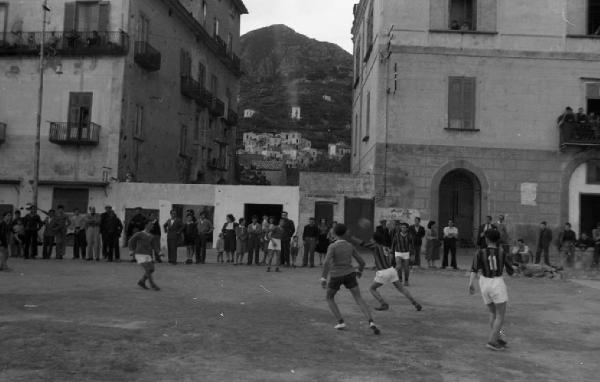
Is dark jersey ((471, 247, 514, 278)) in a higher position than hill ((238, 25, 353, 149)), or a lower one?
lower

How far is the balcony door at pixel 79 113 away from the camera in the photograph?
26938mm

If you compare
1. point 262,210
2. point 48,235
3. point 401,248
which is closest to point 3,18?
point 48,235

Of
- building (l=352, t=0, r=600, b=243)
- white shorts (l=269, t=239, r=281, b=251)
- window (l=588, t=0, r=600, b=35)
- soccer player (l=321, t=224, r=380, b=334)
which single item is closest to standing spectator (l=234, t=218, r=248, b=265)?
white shorts (l=269, t=239, r=281, b=251)

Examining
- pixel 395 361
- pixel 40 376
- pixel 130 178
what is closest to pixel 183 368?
pixel 40 376

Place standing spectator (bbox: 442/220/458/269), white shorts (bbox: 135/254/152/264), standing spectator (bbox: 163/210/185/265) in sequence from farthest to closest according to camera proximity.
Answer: standing spectator (bbox: 442/220/458/269) < standing spectator (bbox: 163/210/185/265) < white shorts (bbox: 135/254/152/264)

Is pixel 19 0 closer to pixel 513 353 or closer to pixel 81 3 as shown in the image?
pixel 81 3

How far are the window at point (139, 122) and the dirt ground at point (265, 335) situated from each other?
603 inches

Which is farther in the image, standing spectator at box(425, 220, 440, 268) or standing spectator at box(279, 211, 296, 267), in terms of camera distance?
standing spectator at box(425, 220, 440, 268)

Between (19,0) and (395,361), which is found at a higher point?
(19,0)

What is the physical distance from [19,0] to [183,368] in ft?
88.5

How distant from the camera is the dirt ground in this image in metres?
6.34

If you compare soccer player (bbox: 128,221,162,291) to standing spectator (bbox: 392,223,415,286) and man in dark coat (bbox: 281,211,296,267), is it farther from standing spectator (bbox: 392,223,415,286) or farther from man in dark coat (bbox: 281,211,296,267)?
man in dark coat (bbox: 281,211,296,267)

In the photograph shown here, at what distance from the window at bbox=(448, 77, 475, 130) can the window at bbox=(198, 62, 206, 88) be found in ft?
55.4

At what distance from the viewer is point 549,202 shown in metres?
23.2
